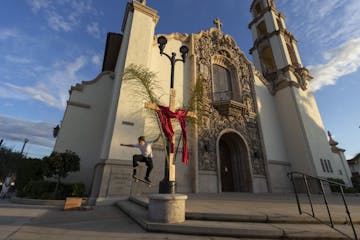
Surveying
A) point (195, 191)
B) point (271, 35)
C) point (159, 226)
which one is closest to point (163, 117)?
point (159, 226)

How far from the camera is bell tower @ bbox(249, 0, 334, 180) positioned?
40.5 ft

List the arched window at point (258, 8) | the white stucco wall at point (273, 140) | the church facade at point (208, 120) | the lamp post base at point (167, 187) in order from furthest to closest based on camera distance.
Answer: the arched window at point (258, 8) → the white stucco wall at point (273, 140) → the church facade at point (208, 120) → the lamp post base at point (167, 187)

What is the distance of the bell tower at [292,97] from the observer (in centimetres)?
1236

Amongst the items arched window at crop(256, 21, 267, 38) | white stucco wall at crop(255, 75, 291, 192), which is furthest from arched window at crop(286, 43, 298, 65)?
white stucco wall at crop(255, 75, 291, 192)

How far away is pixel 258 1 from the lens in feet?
72.8

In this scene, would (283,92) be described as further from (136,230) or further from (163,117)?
(136,230)

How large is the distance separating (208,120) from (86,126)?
704 cm

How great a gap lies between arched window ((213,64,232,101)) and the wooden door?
3362mm

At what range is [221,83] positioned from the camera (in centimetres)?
1355

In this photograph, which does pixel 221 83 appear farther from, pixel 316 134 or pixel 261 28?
pixel 261 28

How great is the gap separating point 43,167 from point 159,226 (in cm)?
625

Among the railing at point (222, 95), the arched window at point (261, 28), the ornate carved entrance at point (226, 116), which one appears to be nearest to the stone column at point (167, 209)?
the ornate carved entrance at point (226, 116)

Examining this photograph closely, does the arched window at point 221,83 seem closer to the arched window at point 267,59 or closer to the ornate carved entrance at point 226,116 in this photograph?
the ornate carved entrance at point 226,116

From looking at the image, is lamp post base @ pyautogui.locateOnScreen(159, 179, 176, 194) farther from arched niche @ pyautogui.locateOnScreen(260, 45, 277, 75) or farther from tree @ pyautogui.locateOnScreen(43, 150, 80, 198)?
arched niche @ pyautogui.locateOnScreen(260, 45, 277, 75)
